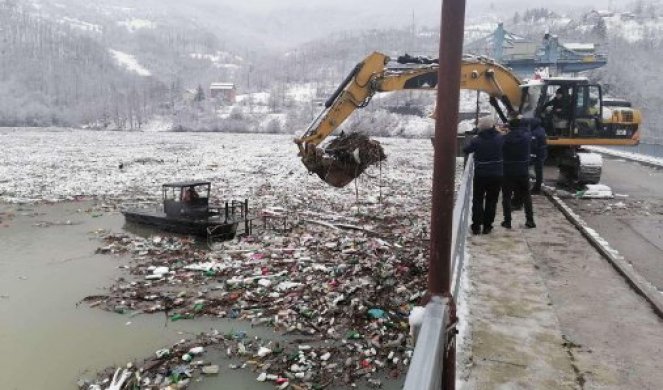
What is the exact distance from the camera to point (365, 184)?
2238cm

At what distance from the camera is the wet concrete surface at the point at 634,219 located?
8.21m

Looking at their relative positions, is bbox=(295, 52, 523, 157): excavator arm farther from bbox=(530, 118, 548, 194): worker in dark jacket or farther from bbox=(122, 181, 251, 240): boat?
bbox=(122, 181, 251, 240): boat

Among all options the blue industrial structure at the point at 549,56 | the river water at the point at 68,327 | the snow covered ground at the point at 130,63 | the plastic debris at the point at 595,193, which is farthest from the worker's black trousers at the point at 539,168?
the snow covered ground at the point at 130,63

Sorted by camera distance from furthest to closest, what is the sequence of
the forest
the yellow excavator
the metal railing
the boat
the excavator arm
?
the forest, the boat, the yellow excavator, the excavator arm, the metal railing

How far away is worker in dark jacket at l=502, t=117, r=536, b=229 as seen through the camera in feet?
25.5

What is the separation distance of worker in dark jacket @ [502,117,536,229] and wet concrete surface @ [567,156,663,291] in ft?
6.09

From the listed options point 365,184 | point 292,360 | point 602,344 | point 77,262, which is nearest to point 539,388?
point 602,344

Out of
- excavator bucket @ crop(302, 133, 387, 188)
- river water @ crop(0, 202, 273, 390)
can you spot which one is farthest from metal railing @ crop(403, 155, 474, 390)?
excavator bucket @ crop(302, 133, 387, 188)

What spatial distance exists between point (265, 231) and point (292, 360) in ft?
25.5

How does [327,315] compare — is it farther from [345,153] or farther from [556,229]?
[556,229]

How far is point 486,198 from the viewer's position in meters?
7.48

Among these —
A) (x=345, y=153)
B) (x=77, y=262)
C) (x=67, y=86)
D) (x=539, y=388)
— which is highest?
(x=67, y=86)

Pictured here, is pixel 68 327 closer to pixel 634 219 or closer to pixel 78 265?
pixel 78 265

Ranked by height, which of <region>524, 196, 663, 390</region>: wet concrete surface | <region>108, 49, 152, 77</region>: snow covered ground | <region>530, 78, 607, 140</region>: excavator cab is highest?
<region>108, 49, 152, 77</region>: snow covered ground
